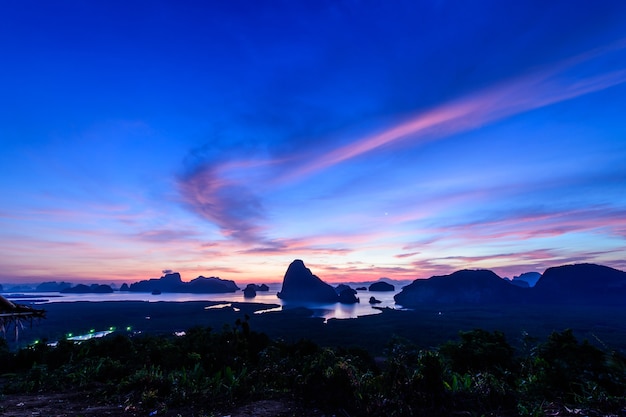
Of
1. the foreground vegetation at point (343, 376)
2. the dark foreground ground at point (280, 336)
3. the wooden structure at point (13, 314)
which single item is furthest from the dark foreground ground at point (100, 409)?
the wooden structure at point (13, 314)

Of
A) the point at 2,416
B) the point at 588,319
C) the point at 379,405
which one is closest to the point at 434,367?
the point at 379,405

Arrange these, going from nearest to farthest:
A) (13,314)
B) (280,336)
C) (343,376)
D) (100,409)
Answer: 1. (13,314)
2. (343,376)
3. (100,409)
4. (280,336)

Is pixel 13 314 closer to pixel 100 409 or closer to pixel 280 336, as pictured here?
pixel 100 409

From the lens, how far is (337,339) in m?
75.2

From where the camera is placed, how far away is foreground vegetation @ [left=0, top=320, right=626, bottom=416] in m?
6.61

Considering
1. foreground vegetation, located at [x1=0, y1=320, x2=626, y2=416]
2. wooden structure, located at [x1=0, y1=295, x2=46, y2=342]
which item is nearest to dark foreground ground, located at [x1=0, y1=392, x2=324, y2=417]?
foreground vegetation, located at [x1=0, y1=320, x2=626, y2=416]

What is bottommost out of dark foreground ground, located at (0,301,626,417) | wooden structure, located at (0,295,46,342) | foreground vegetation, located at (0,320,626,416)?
dark foreground ground, located at (0,301,626,417)

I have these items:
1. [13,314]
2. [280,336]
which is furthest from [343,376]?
[280,336]

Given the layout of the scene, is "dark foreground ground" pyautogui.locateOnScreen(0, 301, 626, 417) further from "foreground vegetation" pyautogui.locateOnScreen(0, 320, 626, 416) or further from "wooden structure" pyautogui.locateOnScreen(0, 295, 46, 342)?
"wooden structure" pyautogui.locateOnScreen(0, 295, 46, 342)

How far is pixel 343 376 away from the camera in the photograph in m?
7.69

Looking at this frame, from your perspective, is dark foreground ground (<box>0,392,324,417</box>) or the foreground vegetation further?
dark foreground ground (<box>0,392,324,417</box>)

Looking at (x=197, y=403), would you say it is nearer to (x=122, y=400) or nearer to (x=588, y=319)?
(x=122, y=400)

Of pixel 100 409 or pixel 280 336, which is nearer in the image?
pixel 100 409

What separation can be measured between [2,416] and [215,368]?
617cm
